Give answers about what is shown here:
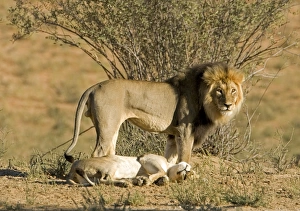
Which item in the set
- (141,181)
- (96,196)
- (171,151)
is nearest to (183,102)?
(171,151)

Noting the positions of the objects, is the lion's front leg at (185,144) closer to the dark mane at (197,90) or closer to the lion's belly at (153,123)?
the dark mane at (197,90)

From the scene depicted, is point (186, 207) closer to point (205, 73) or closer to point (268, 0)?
point (205, 73)

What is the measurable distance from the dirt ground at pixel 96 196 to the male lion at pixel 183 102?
0.81 m

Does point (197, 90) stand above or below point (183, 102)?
above

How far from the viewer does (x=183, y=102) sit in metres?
10.2

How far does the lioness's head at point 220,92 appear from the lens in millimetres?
10156

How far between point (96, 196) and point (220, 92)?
236 centimetres

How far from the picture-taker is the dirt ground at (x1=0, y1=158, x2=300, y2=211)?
8227mm

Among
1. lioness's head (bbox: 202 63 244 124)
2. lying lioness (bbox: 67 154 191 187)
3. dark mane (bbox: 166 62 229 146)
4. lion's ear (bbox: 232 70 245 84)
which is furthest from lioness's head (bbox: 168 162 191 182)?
lion's ear (bbox: 232 70 245 84)

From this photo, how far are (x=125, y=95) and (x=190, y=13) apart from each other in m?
1.97

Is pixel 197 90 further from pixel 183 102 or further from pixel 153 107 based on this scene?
pixel 153 107

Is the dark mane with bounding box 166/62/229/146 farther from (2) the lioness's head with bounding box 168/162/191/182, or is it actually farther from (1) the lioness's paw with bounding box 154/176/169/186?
(1) the lioness's paw with bounding box 154/176/169/186


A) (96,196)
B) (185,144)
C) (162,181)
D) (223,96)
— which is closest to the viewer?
(96,196)

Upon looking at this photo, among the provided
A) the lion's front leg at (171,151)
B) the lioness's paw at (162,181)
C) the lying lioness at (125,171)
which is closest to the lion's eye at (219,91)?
the lion's front leg at (171,151)
